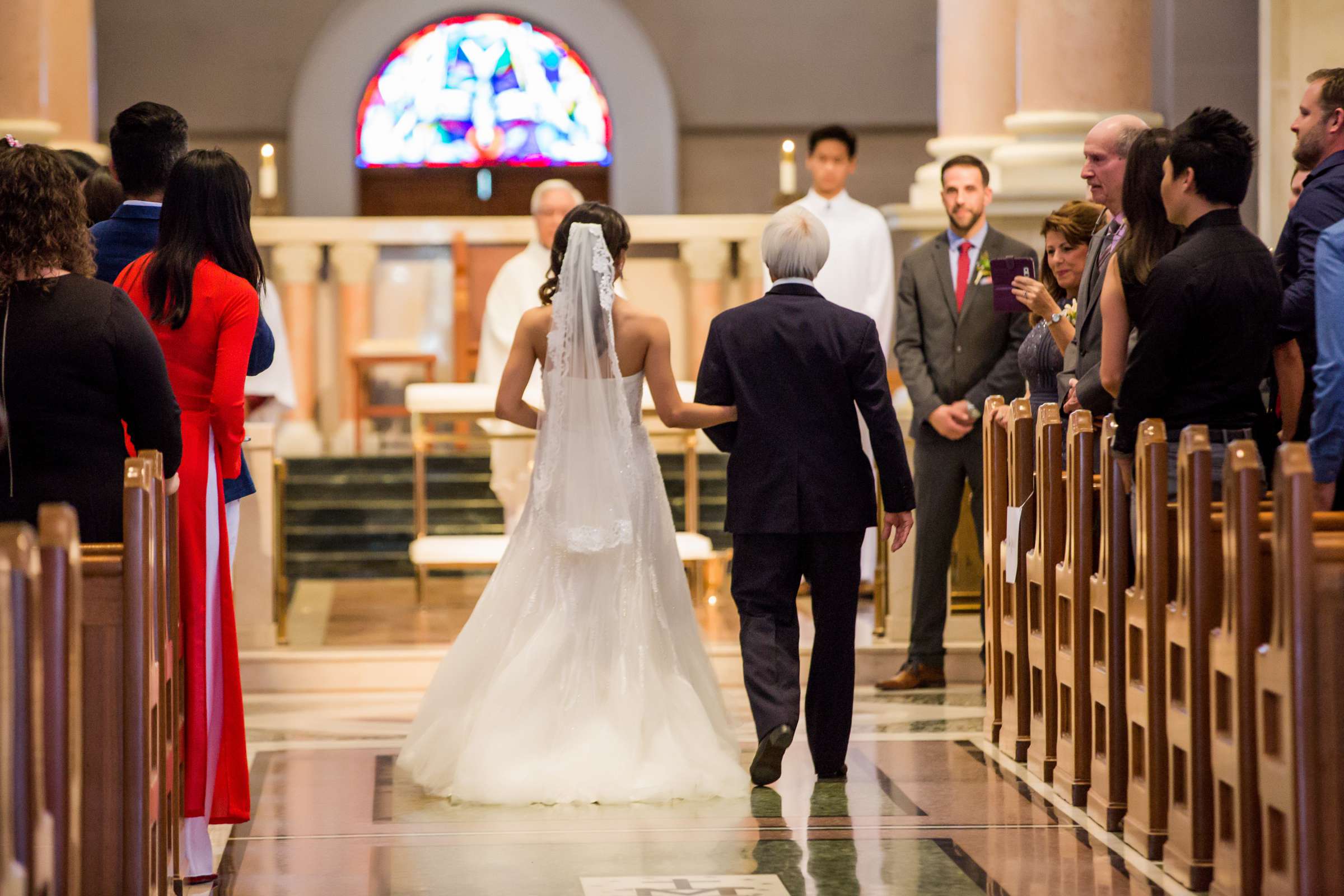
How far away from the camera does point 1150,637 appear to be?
13.9 feet

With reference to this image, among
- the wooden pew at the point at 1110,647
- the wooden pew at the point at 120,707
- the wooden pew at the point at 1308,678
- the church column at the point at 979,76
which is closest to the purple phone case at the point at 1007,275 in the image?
the wooden pew at the point at 1110,647

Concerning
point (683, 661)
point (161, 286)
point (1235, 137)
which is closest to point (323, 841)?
point (683, 661)

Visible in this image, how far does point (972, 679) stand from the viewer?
6.97 meters

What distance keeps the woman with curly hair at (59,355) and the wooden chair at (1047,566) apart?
100 inches

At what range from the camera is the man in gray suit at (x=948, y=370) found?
21.7 ft

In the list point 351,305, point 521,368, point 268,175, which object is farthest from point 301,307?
point 521,368

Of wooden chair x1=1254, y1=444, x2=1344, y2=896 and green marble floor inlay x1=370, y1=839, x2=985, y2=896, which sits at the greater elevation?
wooden chair x1=1254, y1=444, x2=1344, y2=896

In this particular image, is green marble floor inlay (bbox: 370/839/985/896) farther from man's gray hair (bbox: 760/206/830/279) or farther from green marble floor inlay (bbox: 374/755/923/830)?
man's gray hair (bbox: 760/206/830/279)

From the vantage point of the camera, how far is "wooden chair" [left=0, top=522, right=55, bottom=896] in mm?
2672

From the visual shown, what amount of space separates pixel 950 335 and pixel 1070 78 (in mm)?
2666

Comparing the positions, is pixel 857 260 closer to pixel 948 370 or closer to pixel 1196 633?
pixel 948 370

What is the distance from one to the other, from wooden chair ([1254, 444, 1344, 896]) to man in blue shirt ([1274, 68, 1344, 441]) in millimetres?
1441

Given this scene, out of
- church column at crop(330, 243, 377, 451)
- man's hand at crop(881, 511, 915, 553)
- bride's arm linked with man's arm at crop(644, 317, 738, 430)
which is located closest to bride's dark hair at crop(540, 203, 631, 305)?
bride's arm linked with man's arm at crop(644, 317, 738, 430)

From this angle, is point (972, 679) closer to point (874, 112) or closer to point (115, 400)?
point (115, 400)
